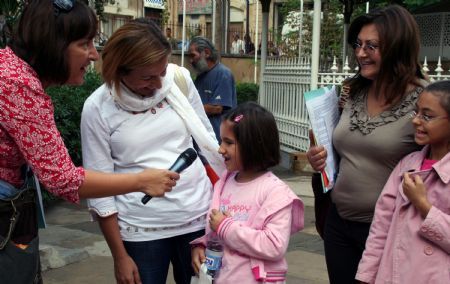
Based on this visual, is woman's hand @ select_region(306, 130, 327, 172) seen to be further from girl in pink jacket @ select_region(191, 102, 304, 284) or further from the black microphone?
the black microphone

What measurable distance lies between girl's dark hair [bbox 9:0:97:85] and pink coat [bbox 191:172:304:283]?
91 cm

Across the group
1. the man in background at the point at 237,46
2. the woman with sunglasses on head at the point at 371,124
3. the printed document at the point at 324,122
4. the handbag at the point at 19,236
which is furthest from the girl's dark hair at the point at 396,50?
the man in background at the point at 237,46

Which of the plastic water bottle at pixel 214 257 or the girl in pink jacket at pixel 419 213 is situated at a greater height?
the girl in pink jacket at pixel 419 213

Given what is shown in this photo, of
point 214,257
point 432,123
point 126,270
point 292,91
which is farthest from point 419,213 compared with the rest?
point 292,91

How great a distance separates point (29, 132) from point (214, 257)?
3.09ft

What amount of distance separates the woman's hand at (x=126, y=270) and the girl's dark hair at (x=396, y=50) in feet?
4.17

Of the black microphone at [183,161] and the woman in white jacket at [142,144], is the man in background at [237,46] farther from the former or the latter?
the black microphone at [183,161]

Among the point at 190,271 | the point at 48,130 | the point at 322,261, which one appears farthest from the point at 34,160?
the point at 322,261

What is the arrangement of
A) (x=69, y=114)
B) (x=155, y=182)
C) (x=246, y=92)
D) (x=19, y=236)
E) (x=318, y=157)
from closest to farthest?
(x=19, y=236) < (x=155, y=182) < (x=318, y=157) < (x=69, y=114) < (x=246, y=92)

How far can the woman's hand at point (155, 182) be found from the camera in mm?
2170

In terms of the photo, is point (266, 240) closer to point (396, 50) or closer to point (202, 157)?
point (202, 157)

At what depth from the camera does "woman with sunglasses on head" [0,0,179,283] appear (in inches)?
74.4

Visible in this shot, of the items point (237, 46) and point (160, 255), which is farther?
point (237, 46)

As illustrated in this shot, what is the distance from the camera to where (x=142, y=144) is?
2.48m
